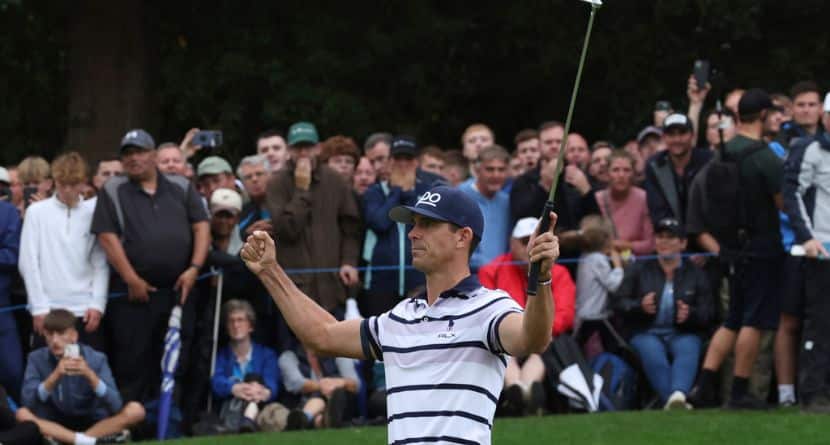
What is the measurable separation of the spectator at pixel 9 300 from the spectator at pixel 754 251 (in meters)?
5.72

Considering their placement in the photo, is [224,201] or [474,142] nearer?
[224,201]

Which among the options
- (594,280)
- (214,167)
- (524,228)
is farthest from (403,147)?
(594,280)

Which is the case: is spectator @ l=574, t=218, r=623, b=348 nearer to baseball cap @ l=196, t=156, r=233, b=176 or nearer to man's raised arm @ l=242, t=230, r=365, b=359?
baseball cap @ l=196, t=156, r=233, b=176

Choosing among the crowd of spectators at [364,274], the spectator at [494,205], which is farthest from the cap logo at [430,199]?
the spectator at [494,205]

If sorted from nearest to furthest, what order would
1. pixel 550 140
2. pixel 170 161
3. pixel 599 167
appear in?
pixel 170 161, pixel 550 140, pixel 599 167

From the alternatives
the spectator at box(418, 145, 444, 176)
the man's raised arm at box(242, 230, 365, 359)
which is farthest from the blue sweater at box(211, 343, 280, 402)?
the man's raised arm at box(242, 230, 365, 359)

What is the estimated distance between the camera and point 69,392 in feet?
46.6

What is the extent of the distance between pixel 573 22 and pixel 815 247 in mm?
10463

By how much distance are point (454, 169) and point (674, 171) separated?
7.33 ft

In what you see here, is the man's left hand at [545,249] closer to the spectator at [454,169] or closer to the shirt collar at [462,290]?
the shirt collar at [462,290]

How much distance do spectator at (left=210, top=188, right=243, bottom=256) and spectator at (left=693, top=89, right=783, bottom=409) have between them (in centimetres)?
405

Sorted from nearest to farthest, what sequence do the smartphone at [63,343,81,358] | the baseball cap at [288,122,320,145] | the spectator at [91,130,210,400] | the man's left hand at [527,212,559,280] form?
the man's left hand at [527,212,559,280] → the smartphone at [63,343,81,358] → the spectator at [91,130,210,400] → the baseball cap at [288,122,320,145]

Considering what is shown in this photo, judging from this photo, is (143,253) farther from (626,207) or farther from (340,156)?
(626,207)

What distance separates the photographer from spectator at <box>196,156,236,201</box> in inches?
636
